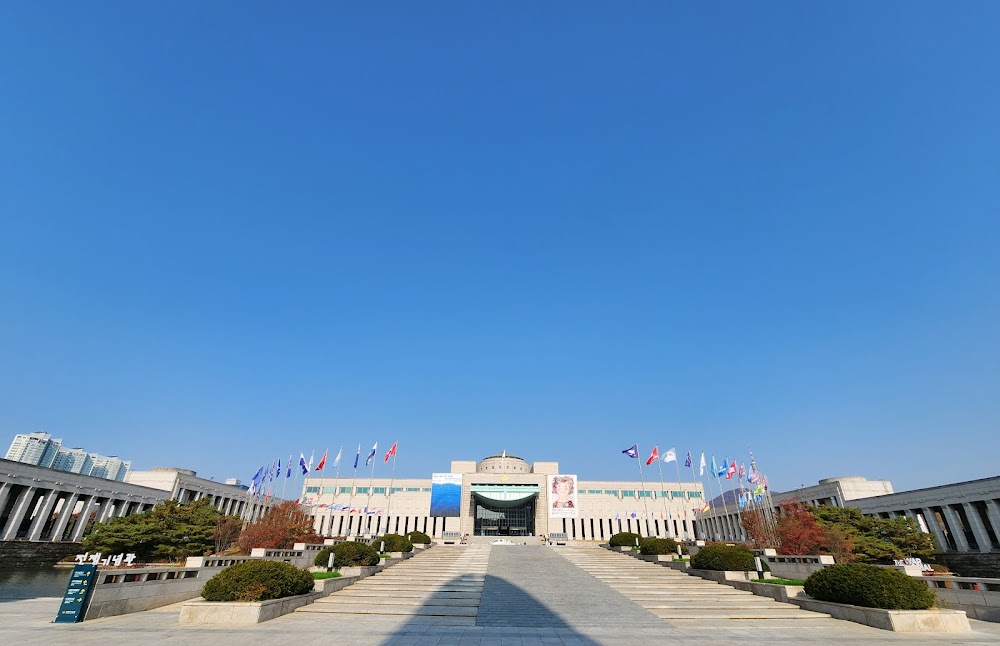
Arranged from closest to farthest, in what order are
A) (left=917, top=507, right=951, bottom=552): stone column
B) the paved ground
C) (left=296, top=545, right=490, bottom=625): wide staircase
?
the paved ground, (left=296, top=545, right=490, bottom=625): wide staircase, (left=917, top=507, right=951, bottom=552): stone column

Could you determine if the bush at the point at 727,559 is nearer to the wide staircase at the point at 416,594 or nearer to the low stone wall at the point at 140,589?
the wide staircase at the point at 416,594

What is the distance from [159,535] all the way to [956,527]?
76107 millimetres

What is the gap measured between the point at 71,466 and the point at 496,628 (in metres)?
→ 184

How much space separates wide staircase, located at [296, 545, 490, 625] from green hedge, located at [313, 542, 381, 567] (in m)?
1.00

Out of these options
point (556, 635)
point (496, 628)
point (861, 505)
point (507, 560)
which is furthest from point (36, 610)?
point (861, 505)

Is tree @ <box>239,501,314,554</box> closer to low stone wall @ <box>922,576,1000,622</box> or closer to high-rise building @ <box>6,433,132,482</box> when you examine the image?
low stone wall @ <box>922,576,1000,622</box>

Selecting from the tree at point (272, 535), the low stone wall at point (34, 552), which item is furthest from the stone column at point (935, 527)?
the low stone wall at point (34, 552)

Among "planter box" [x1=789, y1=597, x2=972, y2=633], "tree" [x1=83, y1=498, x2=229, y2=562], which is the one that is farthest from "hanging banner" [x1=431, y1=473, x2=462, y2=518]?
"planter box" [x1=789, y1=597, x2=972, y2=633]

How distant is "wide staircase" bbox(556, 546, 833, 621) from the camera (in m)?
16.6

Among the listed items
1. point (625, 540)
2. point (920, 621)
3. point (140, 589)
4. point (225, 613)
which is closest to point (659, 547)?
point (625, 540)

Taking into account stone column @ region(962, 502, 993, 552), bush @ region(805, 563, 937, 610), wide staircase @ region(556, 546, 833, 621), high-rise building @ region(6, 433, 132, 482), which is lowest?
wide staircase @ region(556, 546, 833, 621)

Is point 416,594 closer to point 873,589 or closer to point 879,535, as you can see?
point 873,589

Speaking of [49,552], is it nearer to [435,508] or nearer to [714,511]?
[435,508]

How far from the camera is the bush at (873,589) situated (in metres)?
13.9
